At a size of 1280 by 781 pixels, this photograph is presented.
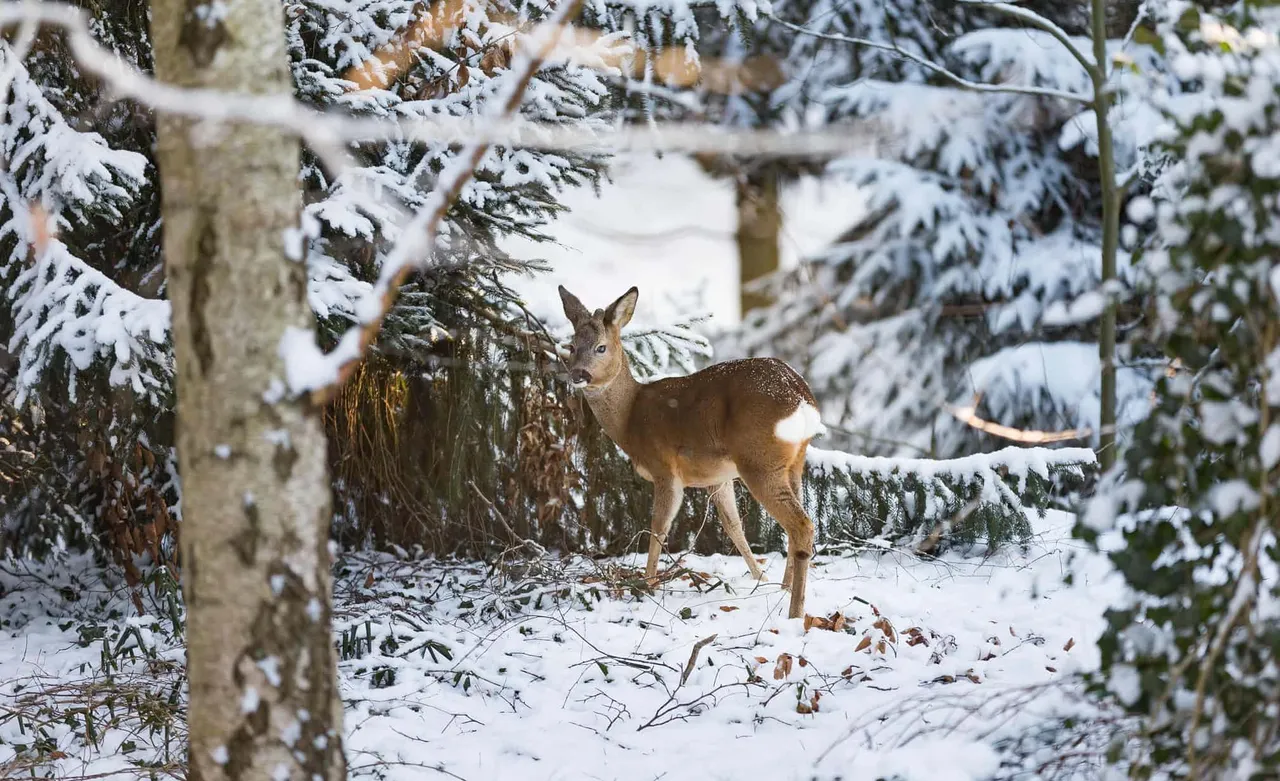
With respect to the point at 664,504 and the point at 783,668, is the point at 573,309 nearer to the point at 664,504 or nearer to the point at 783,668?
the point at 664,504

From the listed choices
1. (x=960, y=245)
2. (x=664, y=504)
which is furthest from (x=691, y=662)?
(x=960, y=245)

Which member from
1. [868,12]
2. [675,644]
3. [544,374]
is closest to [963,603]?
[675,644]

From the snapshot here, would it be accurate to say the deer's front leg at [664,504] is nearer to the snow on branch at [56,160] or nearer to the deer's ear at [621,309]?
the deer's ear at [621,309]

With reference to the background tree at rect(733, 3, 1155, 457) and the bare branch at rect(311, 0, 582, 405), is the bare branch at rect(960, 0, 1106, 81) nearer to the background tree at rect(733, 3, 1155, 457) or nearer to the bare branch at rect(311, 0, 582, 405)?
the background tree at rect(733, 3, 1155, 457)

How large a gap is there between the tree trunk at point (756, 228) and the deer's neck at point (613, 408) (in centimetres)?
552

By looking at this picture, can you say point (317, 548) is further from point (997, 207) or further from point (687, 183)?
point (687, 183)

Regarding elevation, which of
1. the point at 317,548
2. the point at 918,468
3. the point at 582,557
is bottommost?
the point at 582,557

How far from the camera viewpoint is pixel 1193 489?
2.42 m

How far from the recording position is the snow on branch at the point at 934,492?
582 centimetres

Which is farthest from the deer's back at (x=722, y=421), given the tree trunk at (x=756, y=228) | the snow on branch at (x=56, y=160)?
the tree trunk at (x=756, y=228)

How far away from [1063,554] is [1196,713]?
3.51m

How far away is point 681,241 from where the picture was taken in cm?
890

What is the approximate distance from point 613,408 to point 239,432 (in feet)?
11.9

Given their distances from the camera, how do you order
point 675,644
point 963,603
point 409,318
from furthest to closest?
point 409,318
point 963,603
point 675,644
